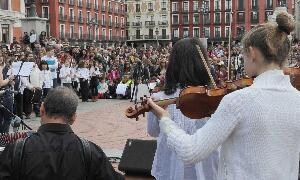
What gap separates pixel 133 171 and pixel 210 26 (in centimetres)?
8414

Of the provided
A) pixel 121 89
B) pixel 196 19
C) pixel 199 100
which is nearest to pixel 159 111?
pixel 199 100

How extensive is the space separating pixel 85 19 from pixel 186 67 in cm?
7202

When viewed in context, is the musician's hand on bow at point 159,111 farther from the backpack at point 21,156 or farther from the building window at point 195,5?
the building window at point 195,5

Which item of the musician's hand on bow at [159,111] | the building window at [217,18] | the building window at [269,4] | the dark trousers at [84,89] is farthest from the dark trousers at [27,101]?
the building window at [217,18]

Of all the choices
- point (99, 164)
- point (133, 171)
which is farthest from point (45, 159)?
point (133, 171)

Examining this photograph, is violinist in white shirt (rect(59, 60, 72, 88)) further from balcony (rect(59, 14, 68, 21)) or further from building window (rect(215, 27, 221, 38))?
building window (rect(215, 27, 221, 38))

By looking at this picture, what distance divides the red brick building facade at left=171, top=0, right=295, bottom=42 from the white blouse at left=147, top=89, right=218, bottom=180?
261ft

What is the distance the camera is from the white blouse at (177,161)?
3.51 meters

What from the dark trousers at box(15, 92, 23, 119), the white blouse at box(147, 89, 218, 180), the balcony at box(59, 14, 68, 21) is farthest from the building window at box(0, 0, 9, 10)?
the white blouse at box(147, 89, 218, 180)

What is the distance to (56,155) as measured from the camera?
2660mm

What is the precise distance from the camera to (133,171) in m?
5.98

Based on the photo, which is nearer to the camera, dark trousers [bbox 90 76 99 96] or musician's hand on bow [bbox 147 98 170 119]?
musician's hand on bow [bbox 147 98 170 119]

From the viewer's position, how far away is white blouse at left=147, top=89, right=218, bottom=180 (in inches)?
138

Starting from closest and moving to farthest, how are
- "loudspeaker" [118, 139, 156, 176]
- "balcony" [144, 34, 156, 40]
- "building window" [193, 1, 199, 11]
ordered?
1. "loudspeaker" [118, 139, 156, 176]
2. "building window" [193, 1, 199, 11]
3. "balcony" [144, 34, 156, 40]
